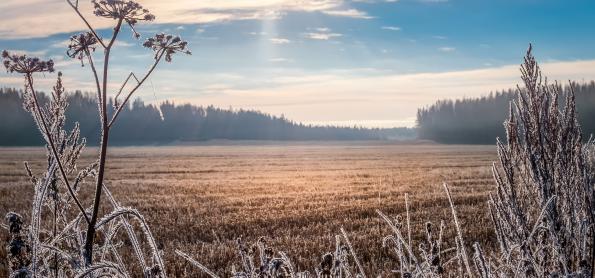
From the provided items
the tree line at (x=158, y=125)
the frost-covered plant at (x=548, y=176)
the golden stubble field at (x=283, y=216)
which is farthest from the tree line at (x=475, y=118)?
the frost-covered plant at (x=548, y=176)

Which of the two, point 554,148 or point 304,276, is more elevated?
point 554,148

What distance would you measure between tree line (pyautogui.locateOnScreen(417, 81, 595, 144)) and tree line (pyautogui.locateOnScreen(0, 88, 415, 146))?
4358 centimetres

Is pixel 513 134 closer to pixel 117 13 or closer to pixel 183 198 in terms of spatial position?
pixel 117 13

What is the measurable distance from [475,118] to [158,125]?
290 ft

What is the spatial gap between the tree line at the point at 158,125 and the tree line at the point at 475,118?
43.6 m

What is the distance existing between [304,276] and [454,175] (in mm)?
28876

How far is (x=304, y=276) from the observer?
7.38ft

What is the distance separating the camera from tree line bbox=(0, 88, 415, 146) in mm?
136875

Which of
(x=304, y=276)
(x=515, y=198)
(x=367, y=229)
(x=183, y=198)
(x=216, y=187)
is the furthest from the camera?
(x=216, y=187)

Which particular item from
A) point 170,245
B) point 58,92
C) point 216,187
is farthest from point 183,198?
point 58,92

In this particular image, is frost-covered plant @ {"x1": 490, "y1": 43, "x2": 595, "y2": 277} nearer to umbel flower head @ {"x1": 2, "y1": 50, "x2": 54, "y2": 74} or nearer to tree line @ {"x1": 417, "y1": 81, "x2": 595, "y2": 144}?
umbel flower head @ {"x1": 2, "y1": 50, "x2": 54, "y2": 74}

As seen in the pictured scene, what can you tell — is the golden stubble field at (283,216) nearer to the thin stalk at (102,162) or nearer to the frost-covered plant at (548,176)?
the frost-covered plant at (548,176)

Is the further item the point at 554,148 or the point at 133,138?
the point at 133,138

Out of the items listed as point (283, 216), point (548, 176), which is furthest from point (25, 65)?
point (283, 216)
